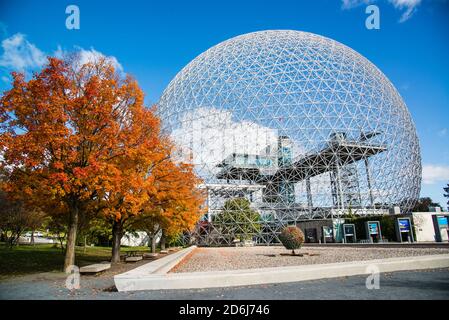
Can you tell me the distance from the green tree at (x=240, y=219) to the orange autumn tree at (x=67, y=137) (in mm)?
25457

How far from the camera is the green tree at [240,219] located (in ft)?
118

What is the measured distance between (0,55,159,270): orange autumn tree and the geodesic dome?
76.2 ft

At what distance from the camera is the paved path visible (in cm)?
552

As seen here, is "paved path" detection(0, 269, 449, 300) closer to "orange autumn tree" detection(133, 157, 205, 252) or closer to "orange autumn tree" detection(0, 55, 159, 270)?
"orange autumn tree" detection(0, 55, 159, 270)

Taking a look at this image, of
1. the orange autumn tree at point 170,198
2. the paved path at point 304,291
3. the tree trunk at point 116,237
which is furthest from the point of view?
the tree trunk at point 116,237

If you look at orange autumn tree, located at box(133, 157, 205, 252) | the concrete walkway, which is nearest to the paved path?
the concrete walkway

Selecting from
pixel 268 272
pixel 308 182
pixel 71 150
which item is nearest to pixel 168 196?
pixel 71 150

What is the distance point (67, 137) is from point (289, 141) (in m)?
27.0

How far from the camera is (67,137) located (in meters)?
10.3

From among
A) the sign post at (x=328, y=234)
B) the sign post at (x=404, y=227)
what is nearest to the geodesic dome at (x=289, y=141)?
the sign post at (x=328, y=234)

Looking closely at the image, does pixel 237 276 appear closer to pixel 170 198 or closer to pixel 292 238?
pixel 170 198

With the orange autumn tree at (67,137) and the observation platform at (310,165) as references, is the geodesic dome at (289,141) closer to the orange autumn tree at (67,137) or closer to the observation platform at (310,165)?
the observation platform at (310,165)

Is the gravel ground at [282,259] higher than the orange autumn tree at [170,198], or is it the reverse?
the orange autumn tree at [170,198]
